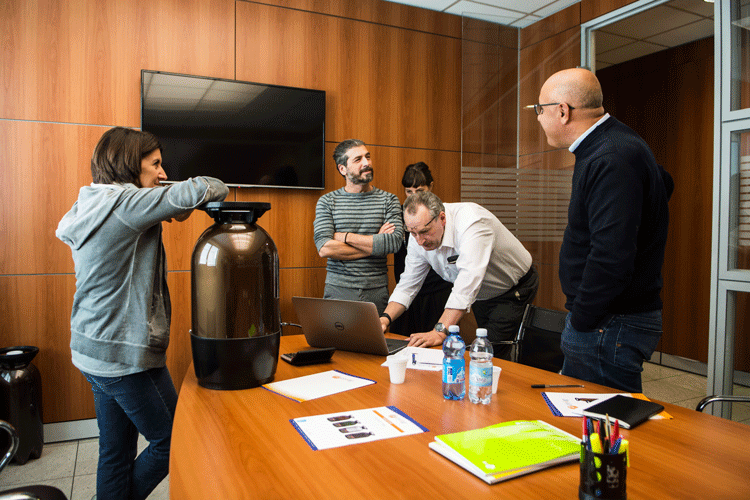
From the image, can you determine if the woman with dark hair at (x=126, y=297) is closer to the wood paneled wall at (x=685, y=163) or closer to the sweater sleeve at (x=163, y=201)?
the sweater sleeve at (x=163, y=201)

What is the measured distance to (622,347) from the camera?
180 centimetres

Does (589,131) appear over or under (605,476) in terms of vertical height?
over

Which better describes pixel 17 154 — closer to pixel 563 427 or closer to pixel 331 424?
pixel 331 424

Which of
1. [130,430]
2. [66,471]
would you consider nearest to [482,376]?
[130,430]

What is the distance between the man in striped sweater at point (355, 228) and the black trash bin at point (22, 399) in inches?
71.3

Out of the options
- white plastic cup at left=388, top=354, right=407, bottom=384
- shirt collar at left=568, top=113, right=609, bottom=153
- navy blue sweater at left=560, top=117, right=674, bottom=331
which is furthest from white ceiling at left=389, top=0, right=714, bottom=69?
white plastic cup at left=388, top=354, right=407, bottom=384

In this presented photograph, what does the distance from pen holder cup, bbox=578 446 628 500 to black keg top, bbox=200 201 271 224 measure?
1.11 meters

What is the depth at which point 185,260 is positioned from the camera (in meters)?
3.58

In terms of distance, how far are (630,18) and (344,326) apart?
4.04 meters

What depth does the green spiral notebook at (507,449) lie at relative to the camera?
101 cm

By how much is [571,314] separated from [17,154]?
3.35m

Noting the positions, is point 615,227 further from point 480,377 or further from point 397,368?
point 397,368

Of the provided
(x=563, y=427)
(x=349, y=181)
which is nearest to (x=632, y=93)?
(x=349, y=181)

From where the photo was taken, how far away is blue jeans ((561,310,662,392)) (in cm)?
180
